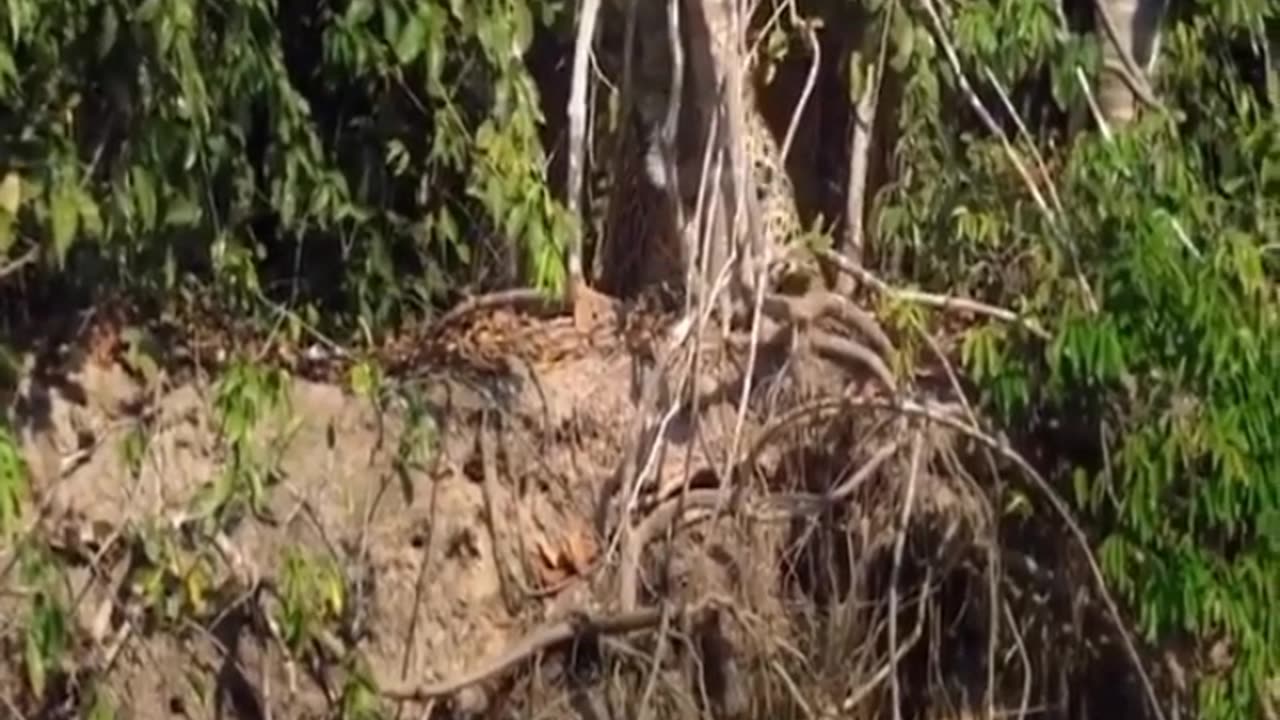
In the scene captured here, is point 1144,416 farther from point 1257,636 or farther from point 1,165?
point 1,165

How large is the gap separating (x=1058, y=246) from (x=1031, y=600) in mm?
820

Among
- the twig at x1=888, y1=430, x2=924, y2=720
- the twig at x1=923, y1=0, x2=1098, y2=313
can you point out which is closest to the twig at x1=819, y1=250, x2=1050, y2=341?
the twig at x1=923, y1=0, x2=1098, y2=313

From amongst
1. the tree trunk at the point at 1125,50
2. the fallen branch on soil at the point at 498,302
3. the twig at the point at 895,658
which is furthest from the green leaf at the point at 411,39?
the tree trunk at the point at 1125,50

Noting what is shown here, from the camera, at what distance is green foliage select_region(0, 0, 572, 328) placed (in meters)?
6.91

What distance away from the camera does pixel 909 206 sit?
8023 millimetres

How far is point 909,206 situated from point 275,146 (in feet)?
5.40

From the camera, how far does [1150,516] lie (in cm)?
693

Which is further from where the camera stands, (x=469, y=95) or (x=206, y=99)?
(x=469, y=95)

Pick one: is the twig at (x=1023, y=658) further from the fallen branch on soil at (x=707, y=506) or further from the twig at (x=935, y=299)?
the twig at (x=935, y=299)

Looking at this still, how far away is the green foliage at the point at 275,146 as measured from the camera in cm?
691

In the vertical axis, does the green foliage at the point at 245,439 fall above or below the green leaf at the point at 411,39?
below

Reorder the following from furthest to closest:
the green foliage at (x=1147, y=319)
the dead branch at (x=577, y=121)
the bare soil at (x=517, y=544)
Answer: the dead branch at (x=577, y=121)
the bare soil at (x=517, y=544)
the green foliage at (x=1147, y=319)

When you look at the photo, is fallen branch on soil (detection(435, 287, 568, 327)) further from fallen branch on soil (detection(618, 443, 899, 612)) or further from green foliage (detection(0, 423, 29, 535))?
green foliage (detection(0, 423, 29, 535))

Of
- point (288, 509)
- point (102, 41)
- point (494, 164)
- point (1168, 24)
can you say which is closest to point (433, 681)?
point (288, 509)
